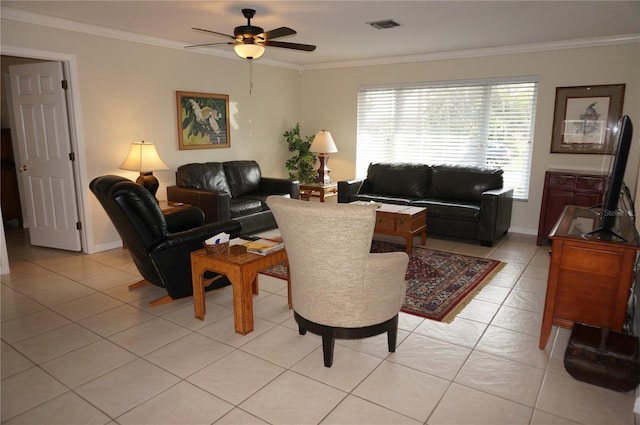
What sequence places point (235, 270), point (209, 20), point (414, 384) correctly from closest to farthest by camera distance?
point (414, 384) < point (235, 270) < point (209, 20)

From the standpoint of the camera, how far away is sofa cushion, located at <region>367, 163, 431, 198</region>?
5.93 m

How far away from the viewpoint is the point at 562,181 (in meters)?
5.02

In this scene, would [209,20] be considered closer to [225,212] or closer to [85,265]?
[225,212]

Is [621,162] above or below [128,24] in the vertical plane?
below

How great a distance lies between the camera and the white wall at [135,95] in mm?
4523

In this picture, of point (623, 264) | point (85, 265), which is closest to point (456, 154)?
point (623, 264)

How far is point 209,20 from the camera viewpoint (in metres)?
4.29

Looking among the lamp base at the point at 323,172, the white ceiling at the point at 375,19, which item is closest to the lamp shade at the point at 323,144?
the lamp base at the point at 323,172

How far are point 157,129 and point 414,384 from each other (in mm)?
4391

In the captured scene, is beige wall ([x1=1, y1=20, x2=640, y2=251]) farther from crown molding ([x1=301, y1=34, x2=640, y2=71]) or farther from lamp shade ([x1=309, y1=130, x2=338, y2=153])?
lamp shade ([x1=309, y1=130, x2=338, y2=153])

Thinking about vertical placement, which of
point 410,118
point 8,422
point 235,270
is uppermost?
point 410,118

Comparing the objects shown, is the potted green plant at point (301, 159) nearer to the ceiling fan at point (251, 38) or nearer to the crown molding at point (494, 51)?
the crown molding at point (494, 51)

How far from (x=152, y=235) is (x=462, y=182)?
13.3 feet

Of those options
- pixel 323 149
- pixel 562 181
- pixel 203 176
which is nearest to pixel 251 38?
pixel 203 176
